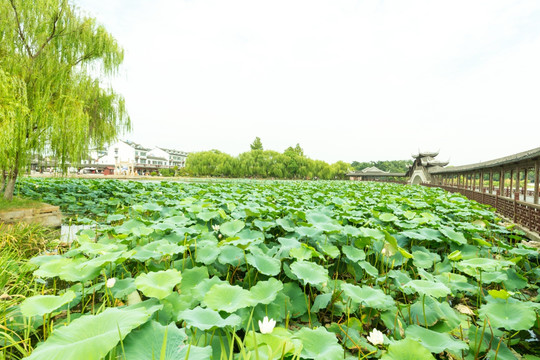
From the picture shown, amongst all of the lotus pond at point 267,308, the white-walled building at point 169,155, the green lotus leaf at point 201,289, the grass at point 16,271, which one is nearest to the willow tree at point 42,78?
the grass at point 16,271

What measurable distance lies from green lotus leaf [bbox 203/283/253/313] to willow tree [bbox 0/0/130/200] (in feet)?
17.8

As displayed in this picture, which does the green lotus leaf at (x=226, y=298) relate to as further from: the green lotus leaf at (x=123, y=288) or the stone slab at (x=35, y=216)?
the stone slab at (x=35, y=216)

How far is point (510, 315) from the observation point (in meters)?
1.31

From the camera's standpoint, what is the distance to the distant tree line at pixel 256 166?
134ft

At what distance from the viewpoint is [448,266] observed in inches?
83.7

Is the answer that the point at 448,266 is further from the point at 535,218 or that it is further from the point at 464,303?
the point at 535,218

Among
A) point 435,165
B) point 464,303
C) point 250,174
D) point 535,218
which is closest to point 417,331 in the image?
point 464,303

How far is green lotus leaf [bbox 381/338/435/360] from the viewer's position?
3.12ft

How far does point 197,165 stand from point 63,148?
1397 inches

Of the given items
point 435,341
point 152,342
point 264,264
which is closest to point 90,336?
point 152,342

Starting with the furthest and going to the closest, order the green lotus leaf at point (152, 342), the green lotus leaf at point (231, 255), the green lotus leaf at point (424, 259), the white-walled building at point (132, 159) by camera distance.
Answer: the white-walled building at point (132, 159) < the green lotus leaf at point (424, 259) < the green lotus leaf at point (231, 255) < the green lotus leaf at point (152, 342)

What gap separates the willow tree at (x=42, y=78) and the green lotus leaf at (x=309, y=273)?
5563 millimetres

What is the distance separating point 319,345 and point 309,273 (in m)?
0.50

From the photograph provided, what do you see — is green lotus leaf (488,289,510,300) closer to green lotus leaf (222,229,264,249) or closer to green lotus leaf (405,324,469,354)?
green lotus leaf (405,324,469,354)
